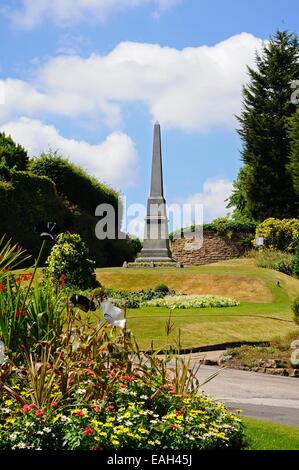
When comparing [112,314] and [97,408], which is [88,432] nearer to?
[97,408]

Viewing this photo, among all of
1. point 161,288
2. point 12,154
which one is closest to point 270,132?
point 12,154

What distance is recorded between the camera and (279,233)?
39.5 m

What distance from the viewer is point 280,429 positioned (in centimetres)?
761

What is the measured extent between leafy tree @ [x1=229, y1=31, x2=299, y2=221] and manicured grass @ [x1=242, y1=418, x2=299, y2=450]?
37.0 metres

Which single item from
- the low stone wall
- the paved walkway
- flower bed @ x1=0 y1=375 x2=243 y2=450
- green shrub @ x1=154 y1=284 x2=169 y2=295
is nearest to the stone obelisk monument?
the low stone wall

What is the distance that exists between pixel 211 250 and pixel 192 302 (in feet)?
72.2

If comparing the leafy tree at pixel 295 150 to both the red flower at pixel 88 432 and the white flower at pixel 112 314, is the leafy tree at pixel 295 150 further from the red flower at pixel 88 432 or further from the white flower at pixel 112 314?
the red flower at pixel 88 432

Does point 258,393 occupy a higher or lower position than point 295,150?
lower

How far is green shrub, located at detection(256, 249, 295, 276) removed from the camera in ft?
107

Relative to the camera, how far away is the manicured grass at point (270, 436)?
6.87m

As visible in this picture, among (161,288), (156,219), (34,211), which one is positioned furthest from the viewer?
(156,219)

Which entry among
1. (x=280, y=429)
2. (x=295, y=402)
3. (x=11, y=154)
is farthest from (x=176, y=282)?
(x=280, y=429)

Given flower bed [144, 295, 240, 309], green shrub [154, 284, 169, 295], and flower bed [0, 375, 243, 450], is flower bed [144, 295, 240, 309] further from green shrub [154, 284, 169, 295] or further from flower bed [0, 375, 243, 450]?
flower bed [0, 375, 243, 450]
